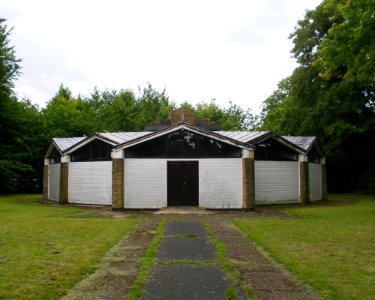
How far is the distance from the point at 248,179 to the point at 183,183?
315 cm

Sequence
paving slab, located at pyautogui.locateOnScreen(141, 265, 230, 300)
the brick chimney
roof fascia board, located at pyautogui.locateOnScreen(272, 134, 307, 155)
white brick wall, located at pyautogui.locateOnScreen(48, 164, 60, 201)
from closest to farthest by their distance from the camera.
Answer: paving slab, located at pyautogui.locateOnScreen(141, 265, 230, 300) → roof fascia board, located at pyautogui.locateOnScreen(272, 134, 307, 155) → white brick wall, located at pyautogui.locateOnScreen(48, 164, 60, 201) → the brick chimney

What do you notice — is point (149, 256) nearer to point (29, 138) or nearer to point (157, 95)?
point (29, 138)

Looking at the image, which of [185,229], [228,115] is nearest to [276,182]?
[185,229]

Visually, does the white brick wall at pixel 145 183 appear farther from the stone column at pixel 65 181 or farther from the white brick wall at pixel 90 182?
the stone column at pixel 65 181

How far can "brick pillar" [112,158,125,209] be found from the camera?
2058 centimetres

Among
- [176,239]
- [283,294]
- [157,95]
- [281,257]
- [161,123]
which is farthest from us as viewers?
[157,95]

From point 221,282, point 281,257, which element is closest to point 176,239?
point 281,257

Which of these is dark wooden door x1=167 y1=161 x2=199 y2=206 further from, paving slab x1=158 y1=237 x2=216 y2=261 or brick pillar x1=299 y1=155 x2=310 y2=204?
paving slab x1=158 y1=237 x2=216 y2=261

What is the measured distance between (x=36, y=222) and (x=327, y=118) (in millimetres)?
22842

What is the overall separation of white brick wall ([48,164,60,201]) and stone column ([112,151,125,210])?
260 inches

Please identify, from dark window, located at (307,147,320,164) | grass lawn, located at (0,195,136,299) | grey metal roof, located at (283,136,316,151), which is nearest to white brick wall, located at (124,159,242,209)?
grass lawn, located at (0,195,136,299)

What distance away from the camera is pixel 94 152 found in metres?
23.6

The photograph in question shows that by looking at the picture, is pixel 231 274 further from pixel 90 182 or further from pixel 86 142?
pixel 86 142

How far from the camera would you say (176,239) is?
11.6 meters
